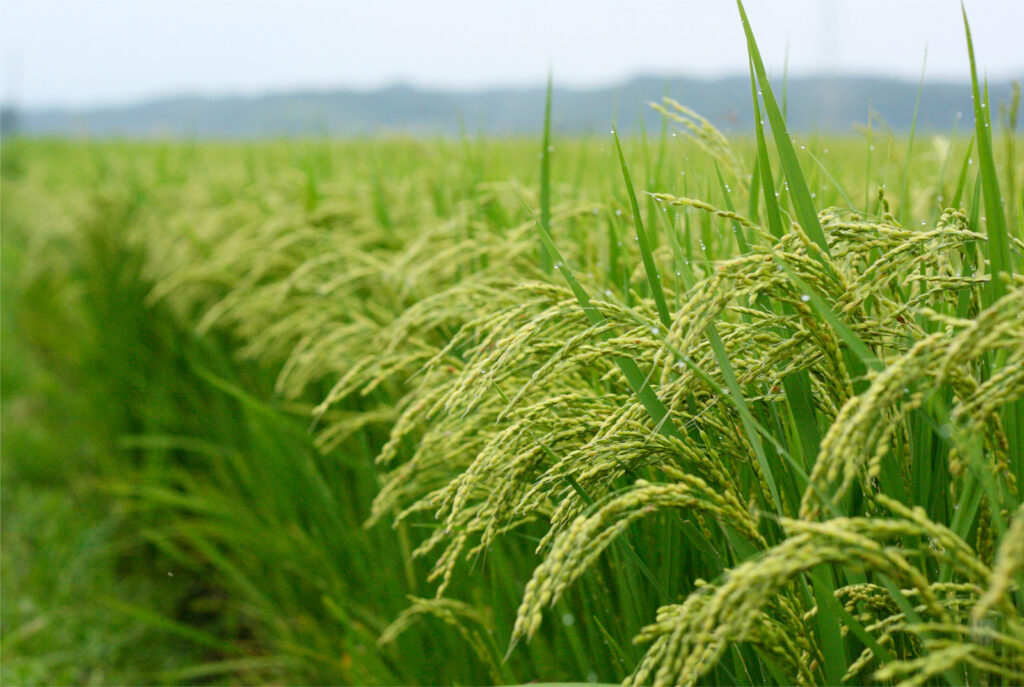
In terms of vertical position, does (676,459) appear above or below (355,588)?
above

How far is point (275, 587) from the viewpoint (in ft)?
10.9

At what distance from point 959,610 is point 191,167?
6541mm

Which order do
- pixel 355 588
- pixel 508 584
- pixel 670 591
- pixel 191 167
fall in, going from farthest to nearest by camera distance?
pixel 191 167 → pixel 355 588 → pixel 508 584 → pixel 670 591

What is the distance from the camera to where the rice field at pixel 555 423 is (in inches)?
36.5

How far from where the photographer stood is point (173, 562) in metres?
4.15

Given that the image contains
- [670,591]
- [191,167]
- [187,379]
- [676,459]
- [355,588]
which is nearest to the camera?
[676,459]

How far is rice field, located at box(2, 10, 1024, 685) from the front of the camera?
927mm

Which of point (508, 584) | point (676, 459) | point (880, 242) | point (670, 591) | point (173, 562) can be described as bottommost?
point (173, 562)

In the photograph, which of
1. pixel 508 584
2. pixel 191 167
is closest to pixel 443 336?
pixel 508 584

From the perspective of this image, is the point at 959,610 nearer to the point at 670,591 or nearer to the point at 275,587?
the point at 670,591

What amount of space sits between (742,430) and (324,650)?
219 centimetres

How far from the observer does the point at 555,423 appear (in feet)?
3.90

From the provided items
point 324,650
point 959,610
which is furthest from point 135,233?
point 959,610

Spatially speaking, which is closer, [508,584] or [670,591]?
[670,591]
